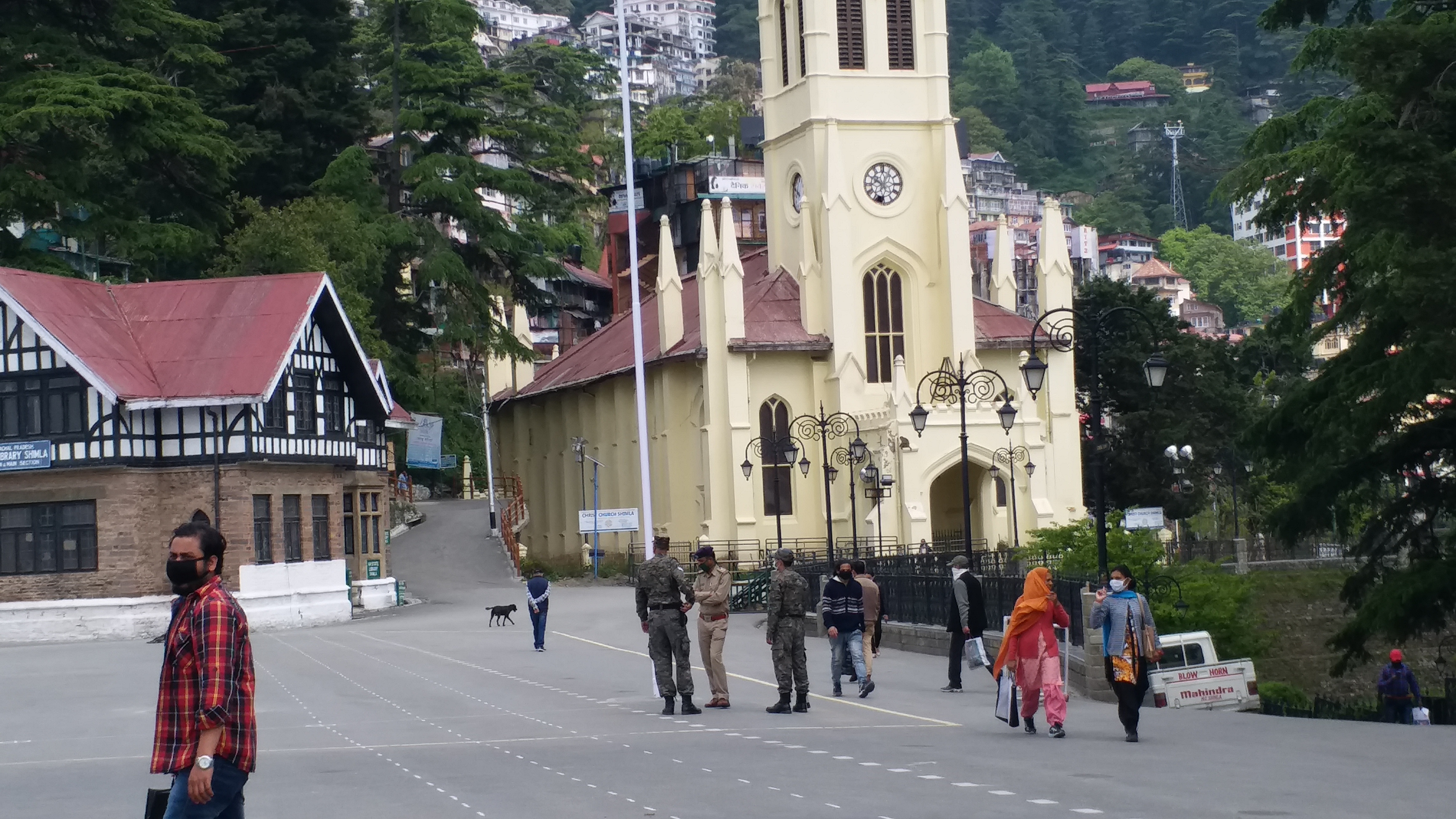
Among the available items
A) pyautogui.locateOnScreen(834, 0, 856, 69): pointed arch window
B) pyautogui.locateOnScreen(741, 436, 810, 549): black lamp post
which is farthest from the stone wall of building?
pyautogui.locateOnScreen(834, 0, 856, 69): pointed arch window

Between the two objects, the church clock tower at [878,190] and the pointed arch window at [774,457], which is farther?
the church clock tower at [878,190]

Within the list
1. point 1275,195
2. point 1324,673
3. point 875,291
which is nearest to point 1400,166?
point 1275,195

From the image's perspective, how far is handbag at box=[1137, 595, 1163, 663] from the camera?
16.9 m

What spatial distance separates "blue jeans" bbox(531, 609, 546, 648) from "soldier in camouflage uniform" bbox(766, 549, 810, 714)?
10919mm

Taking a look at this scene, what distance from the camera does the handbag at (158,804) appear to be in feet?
27.0

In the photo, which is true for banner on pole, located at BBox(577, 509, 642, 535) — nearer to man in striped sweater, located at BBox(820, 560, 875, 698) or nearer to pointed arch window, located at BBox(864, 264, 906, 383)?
pointed arch window, located at BBox(864, 264, 906, 383)

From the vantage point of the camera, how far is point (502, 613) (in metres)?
37.3

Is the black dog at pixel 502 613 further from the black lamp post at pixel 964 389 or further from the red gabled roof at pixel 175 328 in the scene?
the black lamp post at pixel 964 389

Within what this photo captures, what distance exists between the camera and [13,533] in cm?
3834

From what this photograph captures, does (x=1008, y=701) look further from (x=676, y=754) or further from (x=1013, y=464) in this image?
(x=1013, y=464)

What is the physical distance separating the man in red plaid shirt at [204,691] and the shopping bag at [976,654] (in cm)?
1331

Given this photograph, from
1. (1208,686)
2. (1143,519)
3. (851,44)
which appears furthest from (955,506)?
(1208,686)

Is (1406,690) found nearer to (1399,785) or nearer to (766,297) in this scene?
(1399,785)

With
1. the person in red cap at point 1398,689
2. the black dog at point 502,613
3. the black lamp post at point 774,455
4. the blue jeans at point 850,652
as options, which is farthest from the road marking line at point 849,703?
the black lamp post at point 774,455
